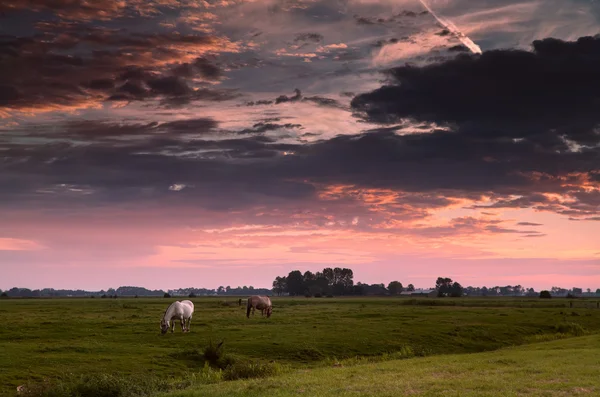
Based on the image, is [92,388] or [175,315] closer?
[92,388]

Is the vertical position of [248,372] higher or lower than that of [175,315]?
Answer: lower

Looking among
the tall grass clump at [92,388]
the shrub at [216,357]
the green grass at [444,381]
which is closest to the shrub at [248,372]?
the green grass at [444,381]

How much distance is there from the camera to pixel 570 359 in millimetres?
37469

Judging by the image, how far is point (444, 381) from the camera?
29.1m

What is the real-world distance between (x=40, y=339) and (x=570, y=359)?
36.5m

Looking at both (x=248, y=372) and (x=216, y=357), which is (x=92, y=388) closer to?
(x=248, y=372)

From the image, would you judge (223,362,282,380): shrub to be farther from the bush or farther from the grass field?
the bush

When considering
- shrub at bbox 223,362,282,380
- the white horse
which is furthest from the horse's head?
shrub at bbox 223,362,282,380

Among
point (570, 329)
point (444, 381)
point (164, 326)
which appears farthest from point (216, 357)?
point (570, 329)

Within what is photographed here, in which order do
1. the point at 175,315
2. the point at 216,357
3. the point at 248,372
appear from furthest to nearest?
the point at 175,315 → the point at 216,357 → the point at 248,372

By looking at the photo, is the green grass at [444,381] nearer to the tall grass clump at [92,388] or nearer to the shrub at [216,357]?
the tall grass clump at [92,388]

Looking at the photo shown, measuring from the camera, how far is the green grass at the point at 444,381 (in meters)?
26.0

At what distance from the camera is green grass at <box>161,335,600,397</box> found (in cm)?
2603

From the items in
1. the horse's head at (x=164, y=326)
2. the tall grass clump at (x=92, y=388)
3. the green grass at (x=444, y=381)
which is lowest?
the tall grass clump at (x=92, y=388)
